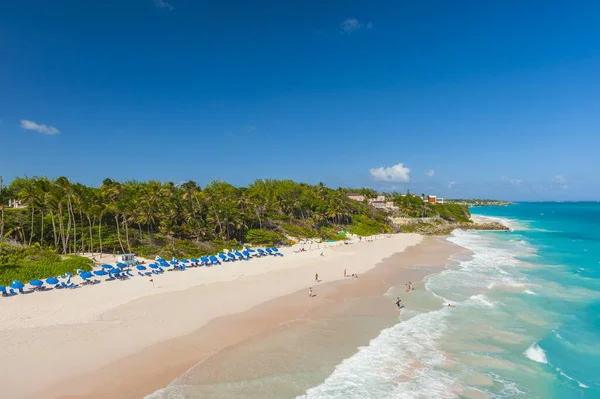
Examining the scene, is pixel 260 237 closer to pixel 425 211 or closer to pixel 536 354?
pixel 536 354

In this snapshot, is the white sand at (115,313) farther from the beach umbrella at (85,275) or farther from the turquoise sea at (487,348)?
the turquoise sea at (487,348)

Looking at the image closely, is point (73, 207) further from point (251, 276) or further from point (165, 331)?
point (165, 331)

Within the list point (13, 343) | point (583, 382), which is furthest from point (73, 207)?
point (583, 382)

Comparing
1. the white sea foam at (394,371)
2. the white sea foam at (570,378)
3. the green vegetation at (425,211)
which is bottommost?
the white sea foam at (570,378)

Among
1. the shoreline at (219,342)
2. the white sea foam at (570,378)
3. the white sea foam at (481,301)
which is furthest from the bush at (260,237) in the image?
the white sea foam at (570,378)

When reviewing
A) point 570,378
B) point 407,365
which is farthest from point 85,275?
point 570,378
